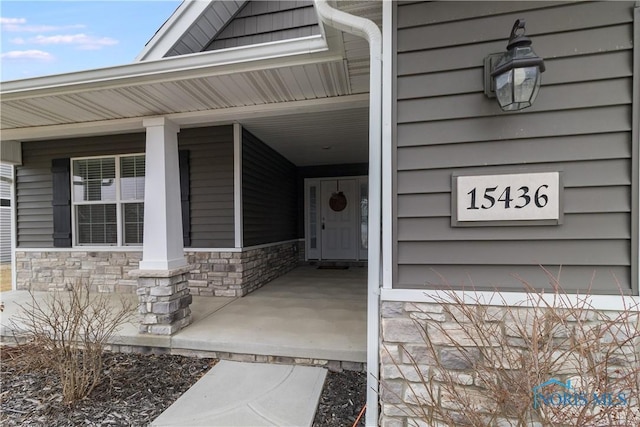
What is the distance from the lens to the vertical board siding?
442cm

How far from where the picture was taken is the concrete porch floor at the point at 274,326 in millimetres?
2498

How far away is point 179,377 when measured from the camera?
7.85 ft

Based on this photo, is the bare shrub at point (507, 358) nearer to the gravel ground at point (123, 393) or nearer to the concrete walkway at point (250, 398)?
the gravel ground at point (123, 393)

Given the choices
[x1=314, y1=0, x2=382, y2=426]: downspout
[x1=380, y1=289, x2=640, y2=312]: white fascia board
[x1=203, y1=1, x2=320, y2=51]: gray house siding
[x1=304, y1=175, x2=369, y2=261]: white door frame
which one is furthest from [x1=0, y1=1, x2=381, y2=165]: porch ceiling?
[x1=304, y1=175, x2=369, y2=261]: white door frame

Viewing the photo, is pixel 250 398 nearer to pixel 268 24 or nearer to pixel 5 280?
pixel 268 24

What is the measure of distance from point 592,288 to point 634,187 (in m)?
0.56

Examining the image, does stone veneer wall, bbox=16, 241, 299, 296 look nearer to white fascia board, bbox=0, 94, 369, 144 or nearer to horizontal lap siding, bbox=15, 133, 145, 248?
horizontal lap siding, bbox=15, 133, 145, 248

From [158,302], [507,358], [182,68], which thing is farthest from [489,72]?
[158,302]

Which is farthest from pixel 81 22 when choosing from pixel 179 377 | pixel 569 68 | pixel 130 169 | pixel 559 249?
pixel 559 249

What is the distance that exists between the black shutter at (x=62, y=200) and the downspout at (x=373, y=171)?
16.6 ft

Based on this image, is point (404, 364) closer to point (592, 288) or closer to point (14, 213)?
point (592, 288)

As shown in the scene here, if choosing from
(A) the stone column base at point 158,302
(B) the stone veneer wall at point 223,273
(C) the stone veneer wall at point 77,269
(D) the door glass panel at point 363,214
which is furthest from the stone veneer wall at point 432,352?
(D) the door glass panel at point 363,214

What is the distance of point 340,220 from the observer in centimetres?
681

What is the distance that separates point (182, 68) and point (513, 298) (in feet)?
9.00
